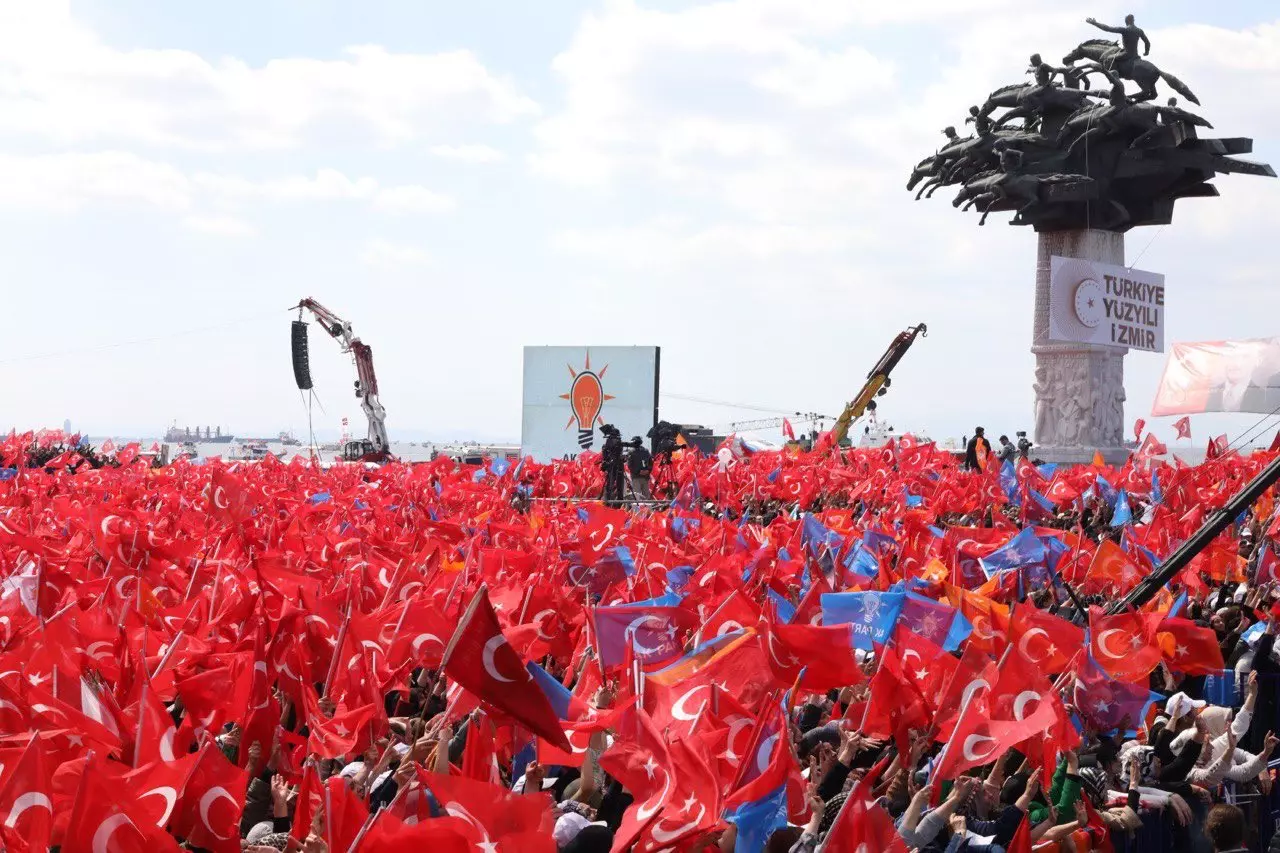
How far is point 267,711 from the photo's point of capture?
7102 mm

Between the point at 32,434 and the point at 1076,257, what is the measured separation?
915 inches

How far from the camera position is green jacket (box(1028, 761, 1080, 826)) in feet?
21.7

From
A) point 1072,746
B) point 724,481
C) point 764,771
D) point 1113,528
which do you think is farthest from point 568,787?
point 724,481

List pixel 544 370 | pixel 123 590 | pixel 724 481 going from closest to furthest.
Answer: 1. pixel 123 590
2. pixel 724 481
3. pixel 544 370

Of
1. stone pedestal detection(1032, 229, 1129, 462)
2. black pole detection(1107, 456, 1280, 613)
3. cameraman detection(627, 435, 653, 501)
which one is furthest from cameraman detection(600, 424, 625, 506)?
black pole detection(1107, 456, 1280, 613)

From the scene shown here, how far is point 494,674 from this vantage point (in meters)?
6.09

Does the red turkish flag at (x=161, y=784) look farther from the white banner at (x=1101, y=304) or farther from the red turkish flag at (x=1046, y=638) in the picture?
the white banner at (x=1101, y=304)

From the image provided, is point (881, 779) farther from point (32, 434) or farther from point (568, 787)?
point (32, 434)

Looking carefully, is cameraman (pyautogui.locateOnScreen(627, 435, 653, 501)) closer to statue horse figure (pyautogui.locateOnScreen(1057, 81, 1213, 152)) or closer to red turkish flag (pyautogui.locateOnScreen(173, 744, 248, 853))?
statue horse figure (pyautogui.locateOnScreen(1057, 81, 1213, 152))

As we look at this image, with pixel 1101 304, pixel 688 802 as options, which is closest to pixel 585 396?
pixel 1101 304

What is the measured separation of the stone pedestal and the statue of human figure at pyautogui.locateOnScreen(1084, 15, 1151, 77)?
11.9ft

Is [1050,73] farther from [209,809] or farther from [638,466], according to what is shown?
[209,809]

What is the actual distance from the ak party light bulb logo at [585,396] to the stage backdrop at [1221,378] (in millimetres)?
14815

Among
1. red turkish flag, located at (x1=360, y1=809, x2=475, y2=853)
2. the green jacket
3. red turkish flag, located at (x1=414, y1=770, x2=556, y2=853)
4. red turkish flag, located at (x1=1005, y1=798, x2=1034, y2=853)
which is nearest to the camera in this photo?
red turkish flag, located at (x1=360, y1=809, x2=475, y2=853)
